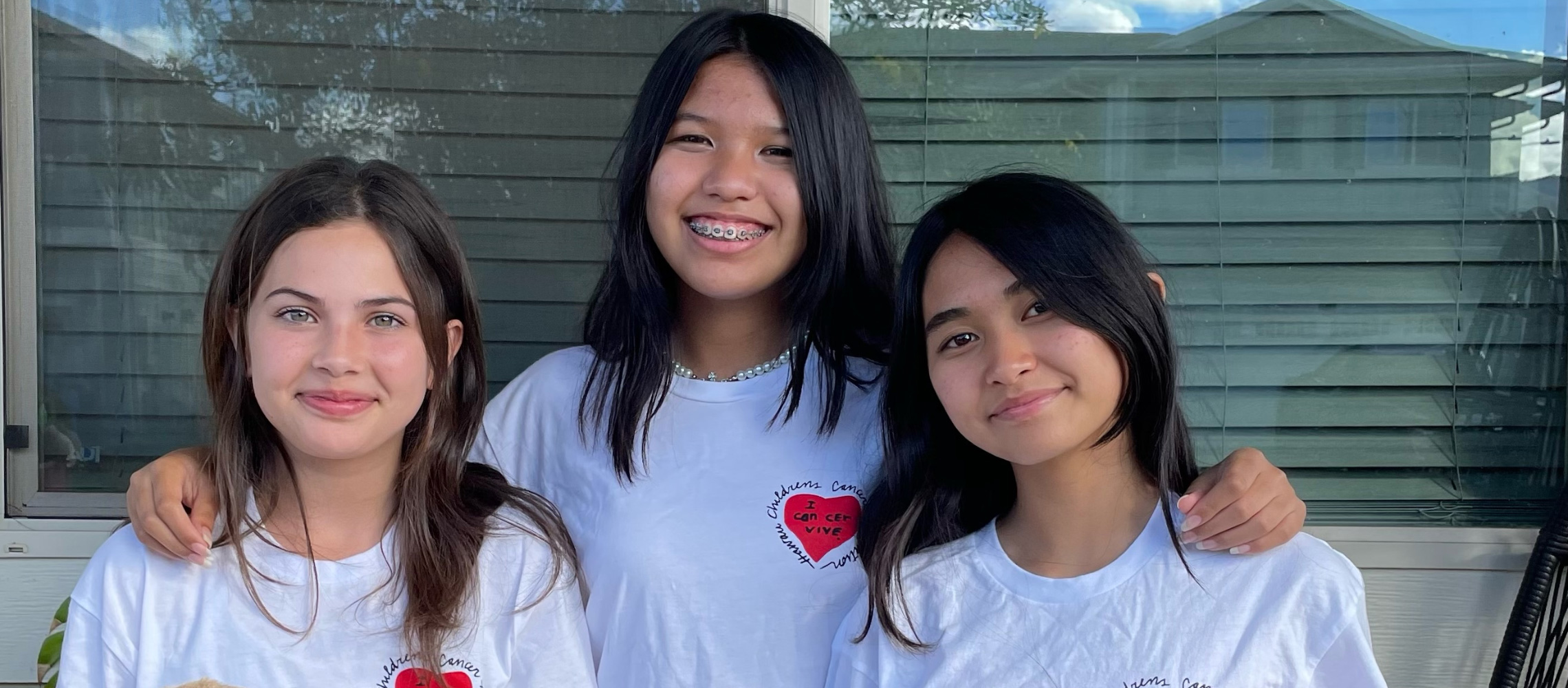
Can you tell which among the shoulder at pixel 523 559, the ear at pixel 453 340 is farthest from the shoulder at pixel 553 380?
the shoulder at pixel 523 559

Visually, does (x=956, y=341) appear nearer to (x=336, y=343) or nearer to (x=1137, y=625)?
(x=1137, y=625)

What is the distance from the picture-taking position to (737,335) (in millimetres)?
1813

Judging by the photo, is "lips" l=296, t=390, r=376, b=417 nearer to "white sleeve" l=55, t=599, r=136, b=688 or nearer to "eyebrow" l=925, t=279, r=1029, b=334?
"white sleeve" l=55, t=599, r=136, b=688

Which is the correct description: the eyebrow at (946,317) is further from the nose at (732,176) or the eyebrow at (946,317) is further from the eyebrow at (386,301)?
the eyebrow at (386,301)

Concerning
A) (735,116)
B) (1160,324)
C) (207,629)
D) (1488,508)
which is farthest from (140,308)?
(1488,508)

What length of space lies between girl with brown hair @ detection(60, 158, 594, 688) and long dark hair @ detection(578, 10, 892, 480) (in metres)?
0.22

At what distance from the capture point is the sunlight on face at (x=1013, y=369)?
4.87 ft

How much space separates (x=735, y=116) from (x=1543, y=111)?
198 centimetres

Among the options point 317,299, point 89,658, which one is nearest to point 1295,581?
point 317,299

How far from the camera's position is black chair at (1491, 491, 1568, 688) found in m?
2.33

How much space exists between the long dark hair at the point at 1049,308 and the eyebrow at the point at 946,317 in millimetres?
78

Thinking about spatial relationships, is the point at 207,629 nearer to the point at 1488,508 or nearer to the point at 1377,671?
the point at 1377,671

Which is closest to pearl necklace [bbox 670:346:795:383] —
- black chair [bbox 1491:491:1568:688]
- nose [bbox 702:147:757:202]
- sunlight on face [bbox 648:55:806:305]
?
sunlight on face [bbox 648:55:806:305]

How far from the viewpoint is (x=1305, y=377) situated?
8.86ft
